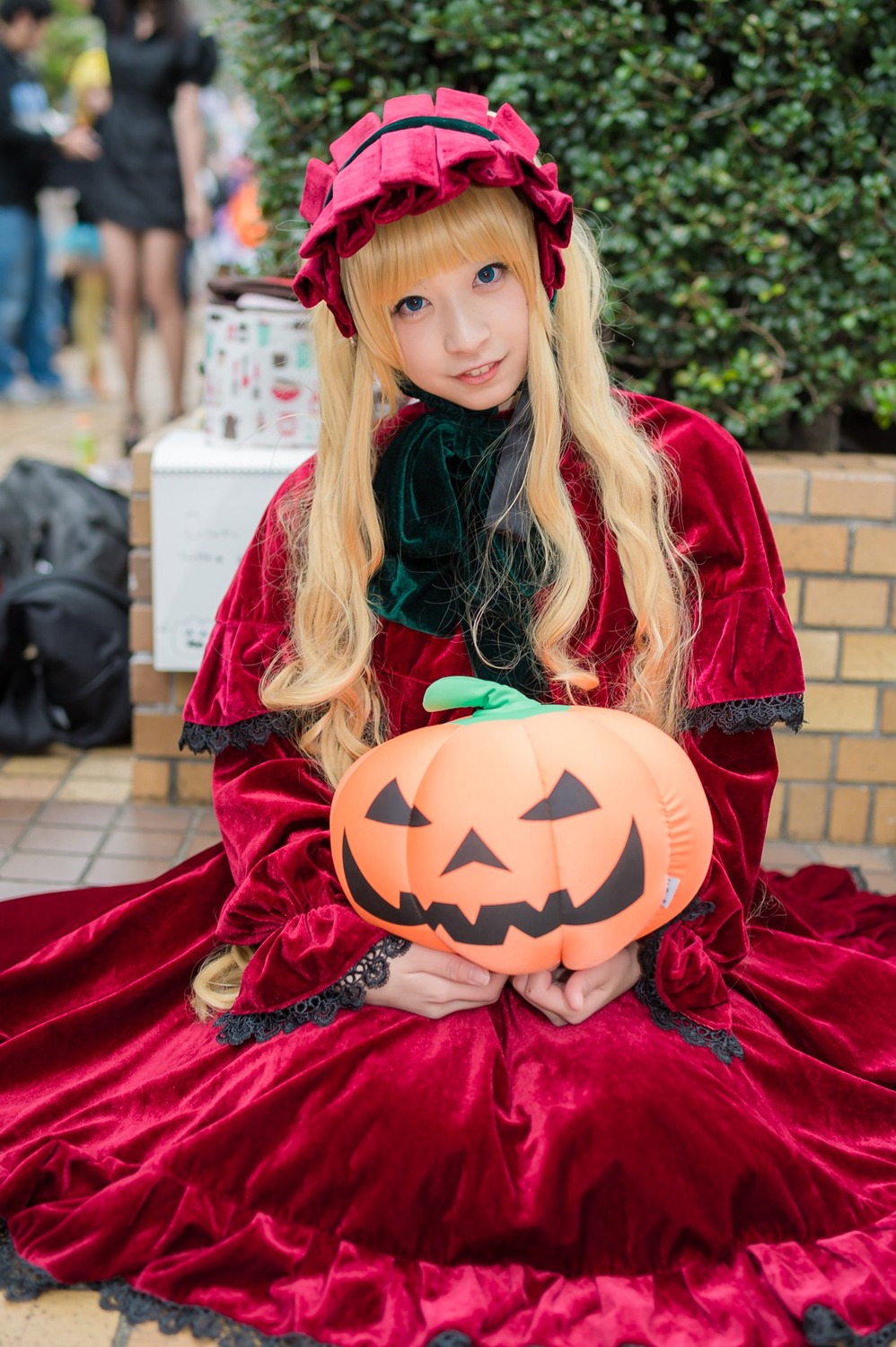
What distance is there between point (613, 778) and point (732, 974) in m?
0.55

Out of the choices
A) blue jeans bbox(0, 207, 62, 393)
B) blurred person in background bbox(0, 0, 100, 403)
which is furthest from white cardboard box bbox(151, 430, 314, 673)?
blue jeans bbox(0, 207, 62, 393)

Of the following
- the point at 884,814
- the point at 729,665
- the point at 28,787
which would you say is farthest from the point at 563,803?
the point at 28,787

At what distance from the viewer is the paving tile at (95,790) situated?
3420 millimetres

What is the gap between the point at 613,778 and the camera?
177 cm

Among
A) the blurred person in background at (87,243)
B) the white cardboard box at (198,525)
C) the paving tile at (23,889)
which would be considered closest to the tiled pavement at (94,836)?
the paving tile at (23,889)

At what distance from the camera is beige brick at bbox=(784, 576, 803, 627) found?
3025mm

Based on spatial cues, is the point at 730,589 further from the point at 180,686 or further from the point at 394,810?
the point at 180,686

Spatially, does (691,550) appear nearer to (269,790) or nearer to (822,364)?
(269,790)

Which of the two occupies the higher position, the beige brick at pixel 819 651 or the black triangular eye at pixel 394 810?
the beige brick at pixel 819 651

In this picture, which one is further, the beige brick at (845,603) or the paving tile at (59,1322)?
the beige brick at (845,603)

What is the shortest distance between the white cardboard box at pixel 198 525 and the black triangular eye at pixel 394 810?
4.37 feet

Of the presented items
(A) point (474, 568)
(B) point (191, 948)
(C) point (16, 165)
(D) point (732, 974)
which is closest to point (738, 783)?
(D) point (732, 974)

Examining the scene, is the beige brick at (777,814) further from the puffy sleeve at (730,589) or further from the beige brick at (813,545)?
the puffy sleeve at (730,589)

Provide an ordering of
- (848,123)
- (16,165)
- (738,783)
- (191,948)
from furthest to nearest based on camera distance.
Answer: (16,165)
(848,123)
(191,948)
(738,783)
